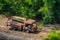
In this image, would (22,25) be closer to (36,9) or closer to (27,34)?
(27,34)

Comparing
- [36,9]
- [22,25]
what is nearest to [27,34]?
[22,25]

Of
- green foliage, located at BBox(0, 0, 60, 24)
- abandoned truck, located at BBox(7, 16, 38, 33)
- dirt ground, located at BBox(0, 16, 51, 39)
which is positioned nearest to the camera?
dirt ground, located at BBox(0, 16, 51, 39)

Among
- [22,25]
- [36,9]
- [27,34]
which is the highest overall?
[36,9]

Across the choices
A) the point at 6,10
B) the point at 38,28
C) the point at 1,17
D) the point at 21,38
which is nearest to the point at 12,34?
Answer: the point at 21,38

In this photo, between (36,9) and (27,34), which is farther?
(36,9)

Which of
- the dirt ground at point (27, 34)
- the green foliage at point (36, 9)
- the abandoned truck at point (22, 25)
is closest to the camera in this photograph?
the dirt ground at point (27, 34)

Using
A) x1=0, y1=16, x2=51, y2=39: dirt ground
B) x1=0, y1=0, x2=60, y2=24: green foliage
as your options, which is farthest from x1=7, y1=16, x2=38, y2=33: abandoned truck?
x1=0, y1=0, x2=60, y2=24: green foliage

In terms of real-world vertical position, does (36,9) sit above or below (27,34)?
above

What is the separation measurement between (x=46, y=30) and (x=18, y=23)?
1561 mm

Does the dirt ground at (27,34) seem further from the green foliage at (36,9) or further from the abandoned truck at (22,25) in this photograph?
the green foliage at (36,9)

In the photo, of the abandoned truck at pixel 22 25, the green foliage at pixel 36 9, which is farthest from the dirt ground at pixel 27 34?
the green foliage at pixel 36 9

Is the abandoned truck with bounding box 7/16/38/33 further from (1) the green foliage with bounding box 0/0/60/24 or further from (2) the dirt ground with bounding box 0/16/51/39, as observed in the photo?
(1) the green foliage with bounding box 0/0/60/24

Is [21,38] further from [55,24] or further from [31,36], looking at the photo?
[55,24]

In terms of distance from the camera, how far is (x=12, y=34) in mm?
11219
